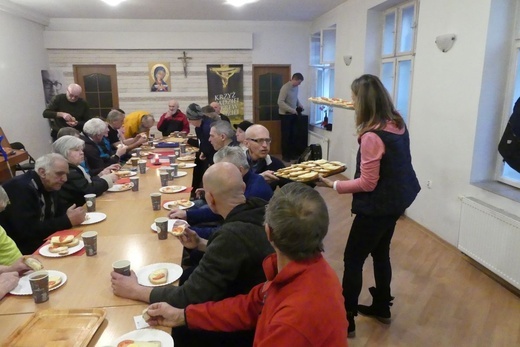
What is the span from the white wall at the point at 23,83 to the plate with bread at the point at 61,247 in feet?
16.9

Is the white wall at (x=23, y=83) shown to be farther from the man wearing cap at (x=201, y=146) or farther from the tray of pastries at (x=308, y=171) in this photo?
the tray of pastries at (x=308, y=171)

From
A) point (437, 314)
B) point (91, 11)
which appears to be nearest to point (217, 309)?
point (437, 314)

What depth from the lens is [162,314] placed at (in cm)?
147

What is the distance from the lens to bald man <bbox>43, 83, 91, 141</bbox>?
20.7 ft

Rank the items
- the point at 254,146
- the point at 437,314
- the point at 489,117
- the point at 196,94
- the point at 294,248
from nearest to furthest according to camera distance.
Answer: the point at 294,248 < the point at 437,314 < the point at 254,146 < the point at 489,117 < the point at 196,94

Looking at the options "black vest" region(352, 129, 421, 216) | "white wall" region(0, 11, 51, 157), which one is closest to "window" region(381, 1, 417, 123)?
"black vest" region(352, 129, 421, 216)

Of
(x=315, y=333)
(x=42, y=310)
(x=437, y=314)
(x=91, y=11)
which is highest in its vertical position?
(x=91, y=11)

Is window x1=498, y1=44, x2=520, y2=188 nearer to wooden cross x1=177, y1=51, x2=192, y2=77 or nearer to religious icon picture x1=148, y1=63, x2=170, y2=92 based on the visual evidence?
wooden cross x1=177, y1=51, x2=192, y2=77

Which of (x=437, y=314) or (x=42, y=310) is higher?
(x=42, y=310)

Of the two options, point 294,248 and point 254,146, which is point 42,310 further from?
point 254,146

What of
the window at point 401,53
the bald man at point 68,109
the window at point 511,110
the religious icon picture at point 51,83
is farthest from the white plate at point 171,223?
the religious icon picture at point 51,83

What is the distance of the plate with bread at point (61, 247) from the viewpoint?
2074 mm

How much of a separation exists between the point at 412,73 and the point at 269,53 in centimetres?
456

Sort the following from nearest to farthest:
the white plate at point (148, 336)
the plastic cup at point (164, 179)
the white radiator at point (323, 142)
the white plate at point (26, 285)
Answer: the white plate at point (148, 336), the white plate at point (26, 285), the plastic cup at point (164, 179), the white radiator at point (323, 142)
